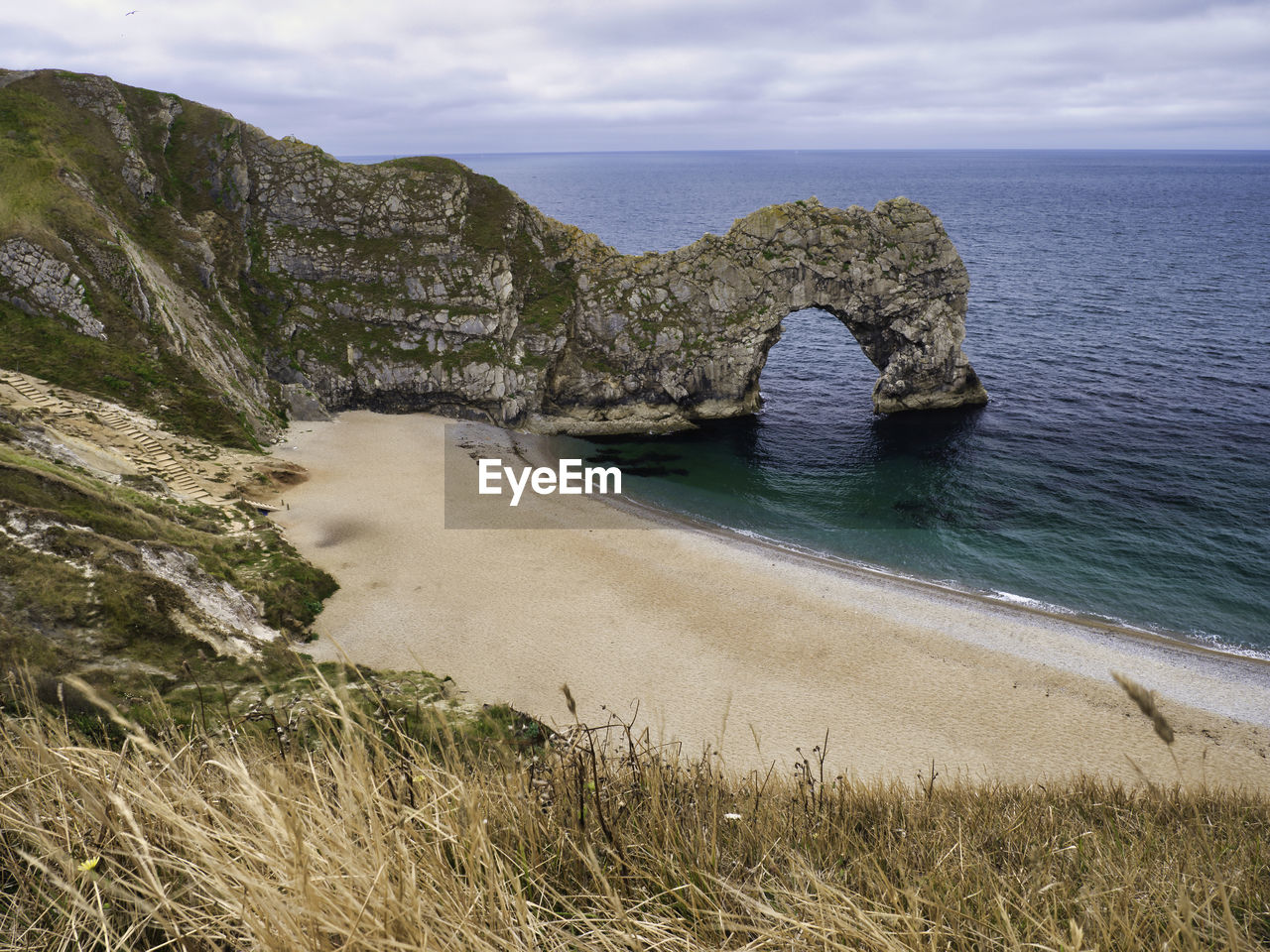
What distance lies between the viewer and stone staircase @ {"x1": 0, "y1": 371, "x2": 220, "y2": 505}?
95.7ft

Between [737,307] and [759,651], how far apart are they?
91.5 ft

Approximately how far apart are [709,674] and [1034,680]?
11.2 meters

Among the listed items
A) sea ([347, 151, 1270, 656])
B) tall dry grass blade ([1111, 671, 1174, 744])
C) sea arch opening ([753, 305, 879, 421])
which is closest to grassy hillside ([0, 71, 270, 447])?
sea ([347, 151, 1270, 656])

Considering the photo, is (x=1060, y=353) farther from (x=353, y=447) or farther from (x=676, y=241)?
(x=676, y=241)

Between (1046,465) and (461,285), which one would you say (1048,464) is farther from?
(461,285)

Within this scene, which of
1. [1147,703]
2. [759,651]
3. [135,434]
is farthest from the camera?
[135,434]

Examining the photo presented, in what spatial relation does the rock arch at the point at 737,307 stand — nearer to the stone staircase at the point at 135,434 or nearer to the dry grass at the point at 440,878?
the stone staircase at the point at 135,434

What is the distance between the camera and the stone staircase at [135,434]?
95.7 ft

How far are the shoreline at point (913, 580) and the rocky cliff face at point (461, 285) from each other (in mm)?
8586

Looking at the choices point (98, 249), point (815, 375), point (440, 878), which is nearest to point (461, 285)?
point (98, 249)

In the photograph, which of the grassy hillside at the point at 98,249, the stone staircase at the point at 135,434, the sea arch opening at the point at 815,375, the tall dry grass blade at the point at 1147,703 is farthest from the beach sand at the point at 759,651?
the sea arch opening at the point at 815,375

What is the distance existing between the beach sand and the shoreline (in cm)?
27

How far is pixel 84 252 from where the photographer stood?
35188 millimetres

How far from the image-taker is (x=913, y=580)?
102 feet
